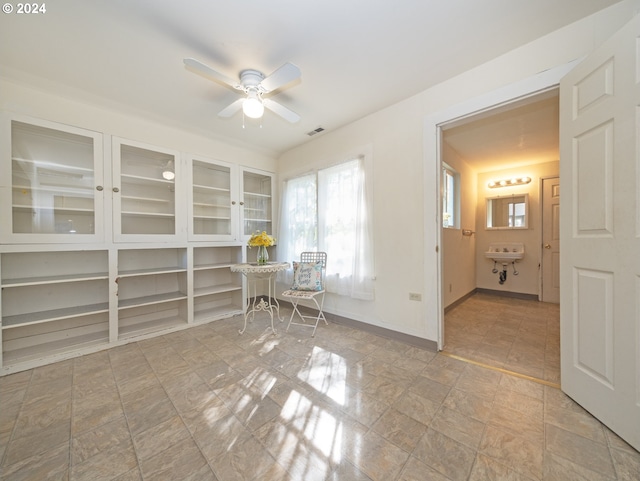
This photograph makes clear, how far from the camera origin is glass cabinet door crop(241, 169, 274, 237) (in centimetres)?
368

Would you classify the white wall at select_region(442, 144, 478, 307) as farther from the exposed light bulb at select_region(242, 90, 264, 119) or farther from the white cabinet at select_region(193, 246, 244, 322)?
the white cabinet at select_region(193, 246, 244, 322)

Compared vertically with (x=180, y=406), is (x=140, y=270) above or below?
above

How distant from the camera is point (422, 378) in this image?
184 cm

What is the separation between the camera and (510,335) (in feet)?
8.71

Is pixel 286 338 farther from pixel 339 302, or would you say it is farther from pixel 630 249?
pixel 630 249

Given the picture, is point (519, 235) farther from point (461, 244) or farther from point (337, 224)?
point (337, 224)

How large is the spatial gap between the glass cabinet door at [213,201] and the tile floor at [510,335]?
10.4 feet

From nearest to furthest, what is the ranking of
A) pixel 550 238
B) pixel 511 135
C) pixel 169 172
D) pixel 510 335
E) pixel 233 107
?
pixel 233 107, pixel 510 335, pixel 169 172, pixel 511 135, pixel 550 238

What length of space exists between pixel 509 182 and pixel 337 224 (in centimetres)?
376

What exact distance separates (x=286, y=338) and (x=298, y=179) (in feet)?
7.53

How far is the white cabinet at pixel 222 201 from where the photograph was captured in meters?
3.19

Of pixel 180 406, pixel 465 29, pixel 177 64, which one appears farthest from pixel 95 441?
pixel 465 29

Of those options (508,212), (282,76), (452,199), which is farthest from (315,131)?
(508,212)

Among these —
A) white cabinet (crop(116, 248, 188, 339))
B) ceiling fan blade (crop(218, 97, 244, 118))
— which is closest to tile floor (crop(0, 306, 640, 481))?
white cabinet (crop(116, 248, 188, 339))
